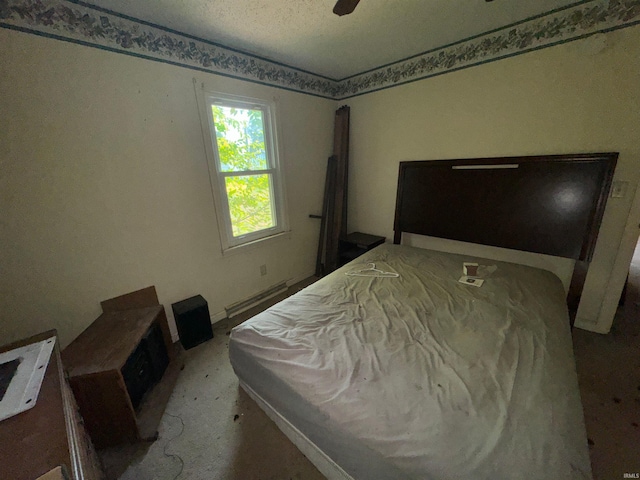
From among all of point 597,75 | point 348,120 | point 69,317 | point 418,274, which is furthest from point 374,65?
point 69,317

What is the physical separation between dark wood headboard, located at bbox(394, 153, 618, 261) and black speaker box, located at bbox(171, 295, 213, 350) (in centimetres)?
214

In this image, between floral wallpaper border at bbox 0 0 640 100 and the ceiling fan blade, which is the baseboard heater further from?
the ceiling fan blade

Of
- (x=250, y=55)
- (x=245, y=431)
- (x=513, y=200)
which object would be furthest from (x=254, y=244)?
(x=513, y=200)

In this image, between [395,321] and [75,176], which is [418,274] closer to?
[395,321]

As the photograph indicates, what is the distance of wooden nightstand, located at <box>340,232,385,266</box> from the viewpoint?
2801 millimetres

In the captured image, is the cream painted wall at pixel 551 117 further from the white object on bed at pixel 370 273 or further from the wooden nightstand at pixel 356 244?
the white object on bed at pixel 370 273

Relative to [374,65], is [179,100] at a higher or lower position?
lower

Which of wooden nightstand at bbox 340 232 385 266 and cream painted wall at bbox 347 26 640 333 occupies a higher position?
cream painted wall at bbox 347 26 640 333

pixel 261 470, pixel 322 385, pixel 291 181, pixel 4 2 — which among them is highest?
pixel 4 2

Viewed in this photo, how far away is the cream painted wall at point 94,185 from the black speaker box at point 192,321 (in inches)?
4.9

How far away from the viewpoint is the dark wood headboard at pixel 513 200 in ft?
5.82

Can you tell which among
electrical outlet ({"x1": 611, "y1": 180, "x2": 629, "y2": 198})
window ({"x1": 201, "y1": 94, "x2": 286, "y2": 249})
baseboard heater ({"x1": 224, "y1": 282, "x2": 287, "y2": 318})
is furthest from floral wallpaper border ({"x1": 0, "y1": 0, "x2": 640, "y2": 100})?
baseboard heater ({"x1": 224, "y1": 282, "x2": 287, "y2": 318})

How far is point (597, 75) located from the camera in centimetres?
167

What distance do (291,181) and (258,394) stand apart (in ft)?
6.64
